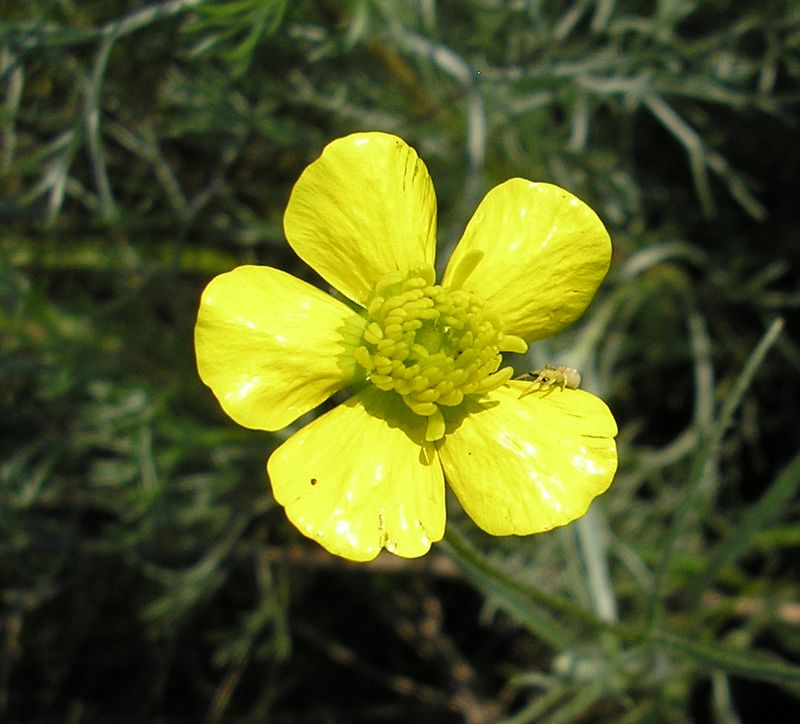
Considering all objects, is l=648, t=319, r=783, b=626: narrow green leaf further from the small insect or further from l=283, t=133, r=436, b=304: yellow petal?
l=283, t=133, r=436, b=304: yellow petal

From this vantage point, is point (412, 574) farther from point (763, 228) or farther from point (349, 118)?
point (763, 228)

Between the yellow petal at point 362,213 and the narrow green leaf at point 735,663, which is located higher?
the yellow petal at point 362,213

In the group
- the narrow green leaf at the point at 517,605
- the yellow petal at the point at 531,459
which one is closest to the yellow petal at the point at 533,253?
the yellow petal at the point at 531,459

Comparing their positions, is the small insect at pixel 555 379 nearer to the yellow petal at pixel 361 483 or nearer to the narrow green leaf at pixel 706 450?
the yellow petal at pixel 361 483

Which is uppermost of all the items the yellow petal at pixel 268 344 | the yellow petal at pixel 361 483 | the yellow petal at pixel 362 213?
the yellow petal at pixel 362 213

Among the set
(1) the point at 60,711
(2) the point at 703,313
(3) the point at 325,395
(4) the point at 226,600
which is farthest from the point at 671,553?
(1) the point at 60,711

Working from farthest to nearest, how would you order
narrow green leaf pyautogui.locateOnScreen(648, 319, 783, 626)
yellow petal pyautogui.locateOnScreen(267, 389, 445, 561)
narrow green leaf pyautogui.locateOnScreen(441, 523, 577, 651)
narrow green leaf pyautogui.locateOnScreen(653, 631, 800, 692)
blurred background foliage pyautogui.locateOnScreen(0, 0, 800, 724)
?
1. blurred background foliage pyautogui.locateOnScreen(0, 0, 800, 724)
2. narrow green leaf pyautogui.locateOnScreen(441, 523, 577, 651)
3. narrow green leaf pyautogui.locateOnScreen(648, 319, 783, 626)
4. narrow green leaf pyautogui.locateOnScreen(653, 631, 800, 692)
5. yellow petal pyautogui.locateOnScreen(267, 389, 445, 561)

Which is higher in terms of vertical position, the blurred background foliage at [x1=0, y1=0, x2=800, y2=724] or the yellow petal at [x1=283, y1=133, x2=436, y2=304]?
the yellow petal at [x1=283, y1=133, x2=436, y2=304]

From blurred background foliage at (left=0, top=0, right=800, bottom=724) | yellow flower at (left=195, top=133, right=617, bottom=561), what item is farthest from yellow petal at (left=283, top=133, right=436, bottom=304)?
blurred background foliage at (left=0, top=0, right=800, bottom=724)
